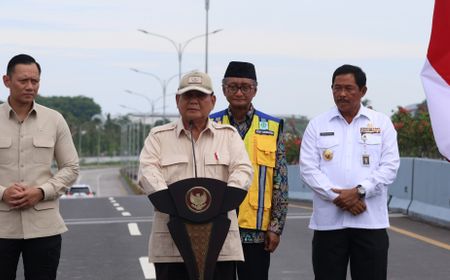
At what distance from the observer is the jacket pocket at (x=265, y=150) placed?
6352 millimetres

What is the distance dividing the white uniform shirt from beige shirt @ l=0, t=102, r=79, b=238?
163cm

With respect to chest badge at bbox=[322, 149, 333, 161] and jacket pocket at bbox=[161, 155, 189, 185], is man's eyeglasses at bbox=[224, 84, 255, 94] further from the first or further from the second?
jacket pocket at bbox=[161, 155, 189, 185]

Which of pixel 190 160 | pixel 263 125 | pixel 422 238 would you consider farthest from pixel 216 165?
pixel 422 238

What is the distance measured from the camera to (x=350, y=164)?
6.50 metres

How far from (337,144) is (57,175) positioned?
1.82m

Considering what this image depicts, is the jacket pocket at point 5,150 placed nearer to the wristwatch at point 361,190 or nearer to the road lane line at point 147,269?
the wristwatch at point 361,190

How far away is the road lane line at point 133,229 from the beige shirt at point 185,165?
973 centimetres

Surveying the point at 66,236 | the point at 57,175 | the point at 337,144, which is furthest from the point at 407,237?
the point at 57,175

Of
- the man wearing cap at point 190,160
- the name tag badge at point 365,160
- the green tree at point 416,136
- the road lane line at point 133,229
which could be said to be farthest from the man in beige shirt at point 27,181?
the green tree at point 416,136

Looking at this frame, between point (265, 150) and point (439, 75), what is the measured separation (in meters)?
1.36

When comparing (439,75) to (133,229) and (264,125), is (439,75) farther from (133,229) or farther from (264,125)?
(133,229)

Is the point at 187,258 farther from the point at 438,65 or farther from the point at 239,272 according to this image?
the point at 438,65

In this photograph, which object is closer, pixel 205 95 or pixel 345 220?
pixel 205 95

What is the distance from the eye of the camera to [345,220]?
6.46m
